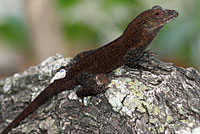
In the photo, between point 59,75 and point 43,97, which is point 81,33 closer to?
point 59,75

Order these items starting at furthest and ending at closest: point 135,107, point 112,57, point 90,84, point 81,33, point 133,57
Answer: point 81,33, point 112,57, point 133,57, point 90,84, point 135,107

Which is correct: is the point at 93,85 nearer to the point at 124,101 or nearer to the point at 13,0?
the point at 124,101

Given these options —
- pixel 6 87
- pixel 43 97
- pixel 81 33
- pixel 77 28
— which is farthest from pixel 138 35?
pixel 77 28

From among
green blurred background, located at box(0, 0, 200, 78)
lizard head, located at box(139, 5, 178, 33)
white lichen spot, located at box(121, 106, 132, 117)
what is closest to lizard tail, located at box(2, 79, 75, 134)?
white lichen spot, located at box(121, 106, 132, 117)

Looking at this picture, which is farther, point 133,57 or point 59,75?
point 59,75

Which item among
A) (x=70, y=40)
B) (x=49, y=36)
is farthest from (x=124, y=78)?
(x=70, y=40)

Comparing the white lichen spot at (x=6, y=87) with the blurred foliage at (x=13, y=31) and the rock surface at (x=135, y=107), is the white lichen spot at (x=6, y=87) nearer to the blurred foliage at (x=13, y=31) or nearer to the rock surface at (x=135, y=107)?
the rock surface at (x=135, y=107)

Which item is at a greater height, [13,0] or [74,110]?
[13,0]
